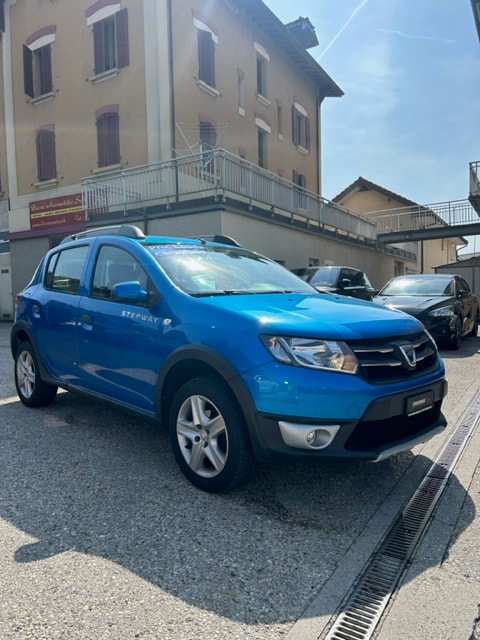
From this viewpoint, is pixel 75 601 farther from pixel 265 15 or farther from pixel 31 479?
pixel 265 15

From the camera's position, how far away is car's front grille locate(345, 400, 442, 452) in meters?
2.75

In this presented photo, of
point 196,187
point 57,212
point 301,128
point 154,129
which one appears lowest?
point 57,212

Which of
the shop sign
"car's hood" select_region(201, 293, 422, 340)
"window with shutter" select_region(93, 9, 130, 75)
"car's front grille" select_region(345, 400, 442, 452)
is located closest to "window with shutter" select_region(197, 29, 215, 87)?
"window with shutter" select_region(93, 9, 130, 75)

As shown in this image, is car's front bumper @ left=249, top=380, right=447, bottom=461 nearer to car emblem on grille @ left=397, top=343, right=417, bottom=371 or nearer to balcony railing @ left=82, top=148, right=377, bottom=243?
car emblem on grille @ left=397, top=343, right=417, bottom=371

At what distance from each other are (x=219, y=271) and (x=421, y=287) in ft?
24.1

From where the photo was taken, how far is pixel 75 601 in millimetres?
2086

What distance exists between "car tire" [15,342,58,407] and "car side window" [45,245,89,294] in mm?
740

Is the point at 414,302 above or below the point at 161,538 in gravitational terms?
above

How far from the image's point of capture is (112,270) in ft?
13.4

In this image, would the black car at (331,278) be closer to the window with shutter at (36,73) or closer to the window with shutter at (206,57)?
the window with shutter at (206,57)

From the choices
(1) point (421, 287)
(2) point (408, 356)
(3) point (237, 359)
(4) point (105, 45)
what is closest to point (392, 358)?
(2) point (408, 356)

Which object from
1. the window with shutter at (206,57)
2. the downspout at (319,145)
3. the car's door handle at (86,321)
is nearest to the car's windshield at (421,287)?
the car's door handle at (86,321)

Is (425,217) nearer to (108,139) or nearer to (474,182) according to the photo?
(474,182)

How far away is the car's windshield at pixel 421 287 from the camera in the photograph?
32.4 ft
